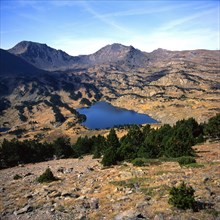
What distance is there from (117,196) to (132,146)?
39.2 meters

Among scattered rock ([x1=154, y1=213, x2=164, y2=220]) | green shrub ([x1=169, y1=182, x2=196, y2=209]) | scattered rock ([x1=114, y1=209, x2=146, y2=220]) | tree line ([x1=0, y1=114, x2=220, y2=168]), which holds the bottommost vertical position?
tree line ([x1=0, y1=114, x2=220, y2=168])

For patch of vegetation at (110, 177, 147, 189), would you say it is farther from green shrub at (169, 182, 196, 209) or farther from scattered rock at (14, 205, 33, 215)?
scattered rock at (14, 205, 33, 215)

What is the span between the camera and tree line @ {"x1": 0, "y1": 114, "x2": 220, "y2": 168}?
52778 millimetres

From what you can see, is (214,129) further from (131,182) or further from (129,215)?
(129,215)

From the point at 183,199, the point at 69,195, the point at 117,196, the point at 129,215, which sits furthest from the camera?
the point at 69,195

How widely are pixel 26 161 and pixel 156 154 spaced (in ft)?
177

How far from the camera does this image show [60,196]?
3064 cm

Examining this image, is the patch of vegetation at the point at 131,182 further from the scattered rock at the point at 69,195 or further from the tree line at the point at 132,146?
the tree line at the point at 132,146

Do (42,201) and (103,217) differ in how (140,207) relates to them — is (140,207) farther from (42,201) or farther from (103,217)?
(42,201)

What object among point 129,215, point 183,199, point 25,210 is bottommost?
point 25,210

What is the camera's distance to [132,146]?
6756 centimetres

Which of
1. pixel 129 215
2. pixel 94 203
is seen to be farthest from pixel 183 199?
pixel 94 203

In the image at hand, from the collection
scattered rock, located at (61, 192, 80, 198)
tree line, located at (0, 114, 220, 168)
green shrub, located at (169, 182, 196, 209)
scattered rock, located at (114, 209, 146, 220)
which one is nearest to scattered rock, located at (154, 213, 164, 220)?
scattered rock, located at (114, 209, 146, 220)

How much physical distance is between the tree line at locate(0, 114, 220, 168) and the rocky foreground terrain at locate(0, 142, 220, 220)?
11.8 m
